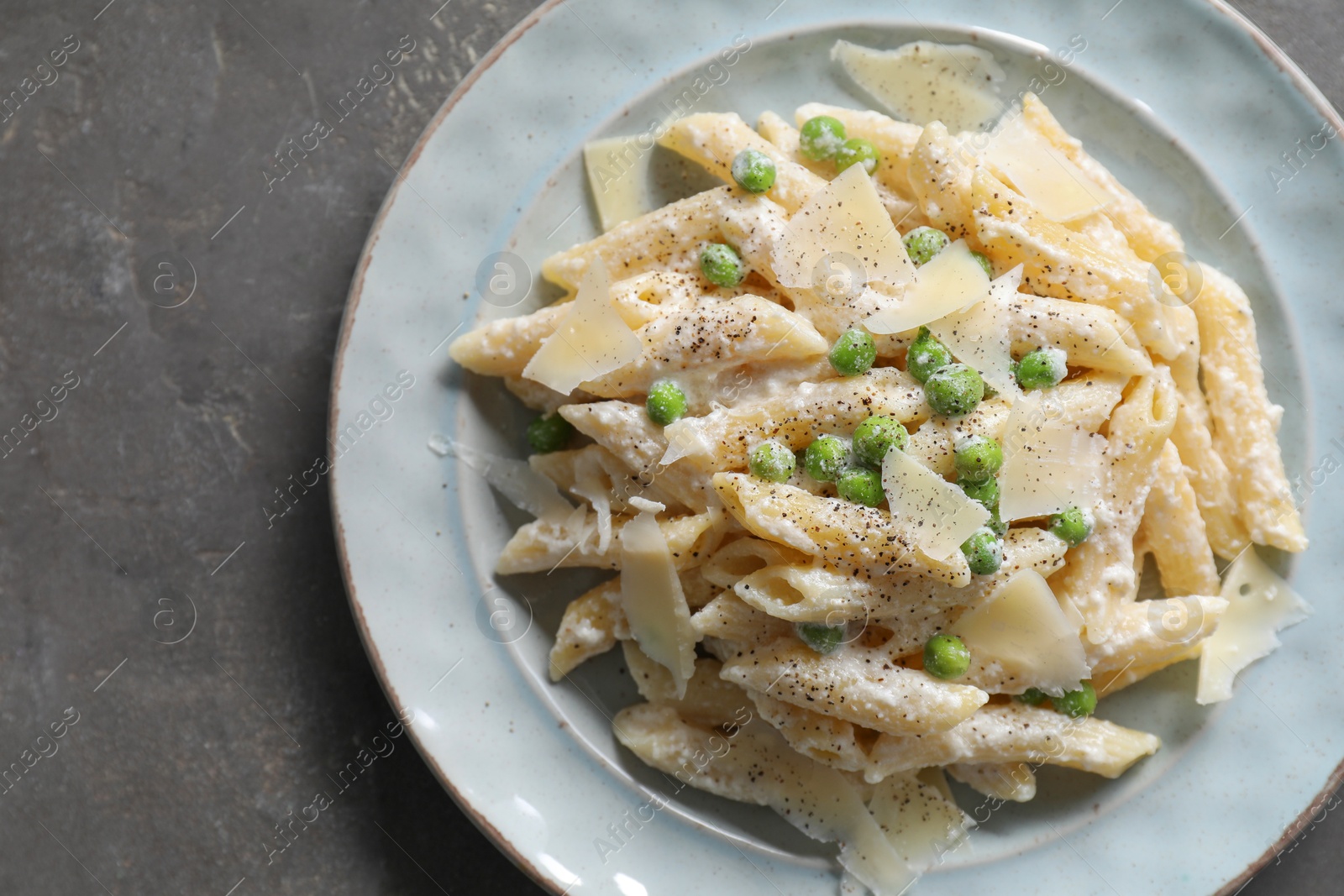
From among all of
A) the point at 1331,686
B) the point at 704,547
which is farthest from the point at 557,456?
the point at 1331,686

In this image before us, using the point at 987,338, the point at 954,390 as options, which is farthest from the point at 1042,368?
the point at 954,390

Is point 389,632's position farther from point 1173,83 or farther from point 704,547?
point 1173,83

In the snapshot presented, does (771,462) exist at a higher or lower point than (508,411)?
higher

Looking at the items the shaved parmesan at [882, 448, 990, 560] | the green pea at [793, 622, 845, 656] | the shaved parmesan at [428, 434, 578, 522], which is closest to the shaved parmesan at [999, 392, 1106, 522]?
the shaved parmesan at [882, 448, 990, 560]

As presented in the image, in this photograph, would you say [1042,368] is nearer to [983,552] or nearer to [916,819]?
[983,552]

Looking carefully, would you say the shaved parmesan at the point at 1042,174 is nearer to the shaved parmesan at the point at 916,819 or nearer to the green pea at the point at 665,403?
the green pea at the point at 665,403

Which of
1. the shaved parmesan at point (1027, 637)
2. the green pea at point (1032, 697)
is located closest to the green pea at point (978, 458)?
the shaved parmesan at point (1027, 637)
